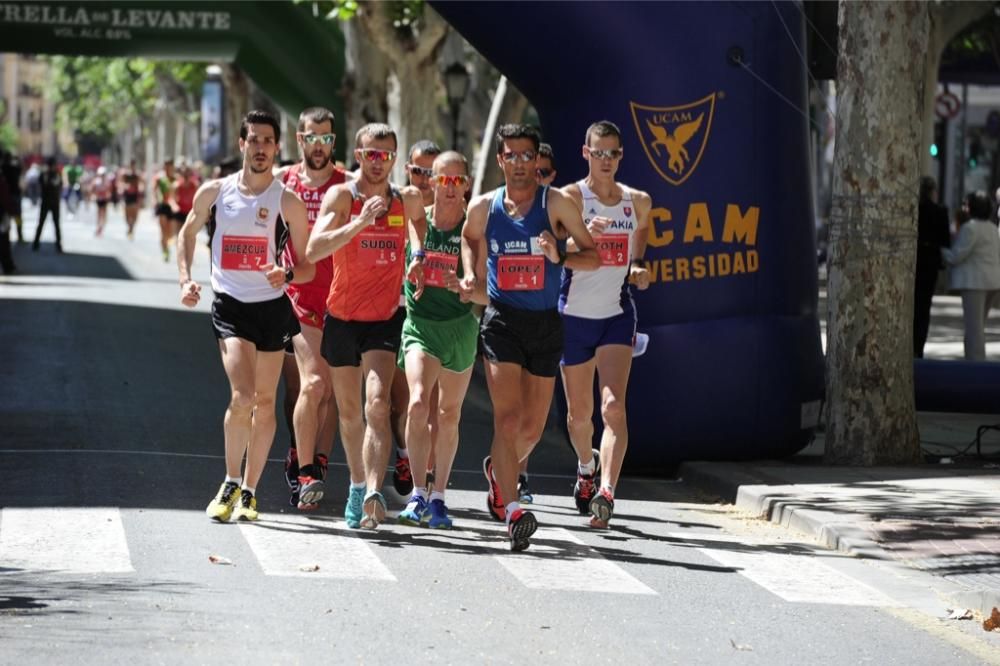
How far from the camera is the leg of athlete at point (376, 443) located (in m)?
9.66

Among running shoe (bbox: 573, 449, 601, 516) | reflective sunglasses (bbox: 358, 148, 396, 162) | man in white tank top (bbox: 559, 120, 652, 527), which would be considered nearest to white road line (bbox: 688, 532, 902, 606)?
man in white tank top (bbox: 559, 120, 652, 527)

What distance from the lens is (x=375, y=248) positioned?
9.87 meters

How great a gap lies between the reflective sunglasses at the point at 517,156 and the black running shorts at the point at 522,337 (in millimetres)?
712

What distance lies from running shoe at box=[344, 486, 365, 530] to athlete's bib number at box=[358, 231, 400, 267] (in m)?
1.12

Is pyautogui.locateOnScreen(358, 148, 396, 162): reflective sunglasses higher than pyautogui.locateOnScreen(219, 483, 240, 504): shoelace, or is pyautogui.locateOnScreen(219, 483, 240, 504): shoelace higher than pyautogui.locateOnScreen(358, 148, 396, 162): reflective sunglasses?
pyautogui.locateOnScreen(358, 148, 396, 162): reflective sunglasses

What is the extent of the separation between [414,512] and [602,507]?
3.15 feet

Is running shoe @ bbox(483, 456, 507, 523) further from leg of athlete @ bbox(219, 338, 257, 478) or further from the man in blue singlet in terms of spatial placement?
leg of athlete @ bbox(219, 338, 257, 478)

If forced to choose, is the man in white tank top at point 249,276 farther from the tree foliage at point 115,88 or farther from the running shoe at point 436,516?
the tree foliage at point 115,88

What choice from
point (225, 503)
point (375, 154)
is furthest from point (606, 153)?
point (225, 503)

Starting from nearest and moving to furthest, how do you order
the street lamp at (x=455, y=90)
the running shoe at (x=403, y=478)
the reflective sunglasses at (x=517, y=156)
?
the reflective sunglasses at (x=517, y=156) < the running shoe at (x=403, y=478) < the street lamp at (x=455, y=90)

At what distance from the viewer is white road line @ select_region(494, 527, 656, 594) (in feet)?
28.0

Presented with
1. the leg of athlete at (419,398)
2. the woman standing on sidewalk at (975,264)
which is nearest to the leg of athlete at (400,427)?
the leg of athlete at (419,398)

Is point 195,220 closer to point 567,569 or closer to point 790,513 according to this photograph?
point 567,569

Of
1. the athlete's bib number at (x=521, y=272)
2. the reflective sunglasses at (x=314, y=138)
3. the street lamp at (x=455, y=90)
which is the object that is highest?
the street lamp at (x=455, y=90)
